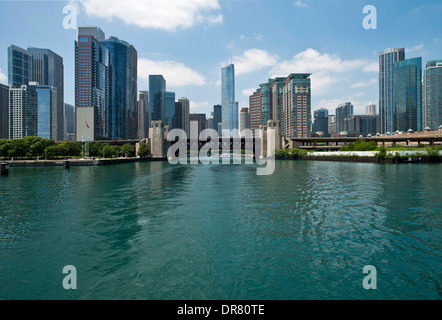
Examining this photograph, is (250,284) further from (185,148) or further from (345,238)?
(185,148)

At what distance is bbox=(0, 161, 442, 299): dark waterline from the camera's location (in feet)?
35.0

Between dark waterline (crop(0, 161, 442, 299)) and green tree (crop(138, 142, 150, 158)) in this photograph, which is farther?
green tree (crop(138, 142, 150, 158))

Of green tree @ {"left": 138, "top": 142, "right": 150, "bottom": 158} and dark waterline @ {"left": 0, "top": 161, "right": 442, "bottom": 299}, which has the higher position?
green tree @ {"left": 138, "top": 142, "right": 150, "bottom": 158}

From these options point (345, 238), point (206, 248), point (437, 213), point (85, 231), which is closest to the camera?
point (206, 248)

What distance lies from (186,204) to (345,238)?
15490 millimetres

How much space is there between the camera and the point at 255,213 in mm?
22734

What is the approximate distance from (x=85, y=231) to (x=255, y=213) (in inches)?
505

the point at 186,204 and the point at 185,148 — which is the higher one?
the point at 185,148

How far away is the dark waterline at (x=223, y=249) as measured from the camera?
35.0 ft
